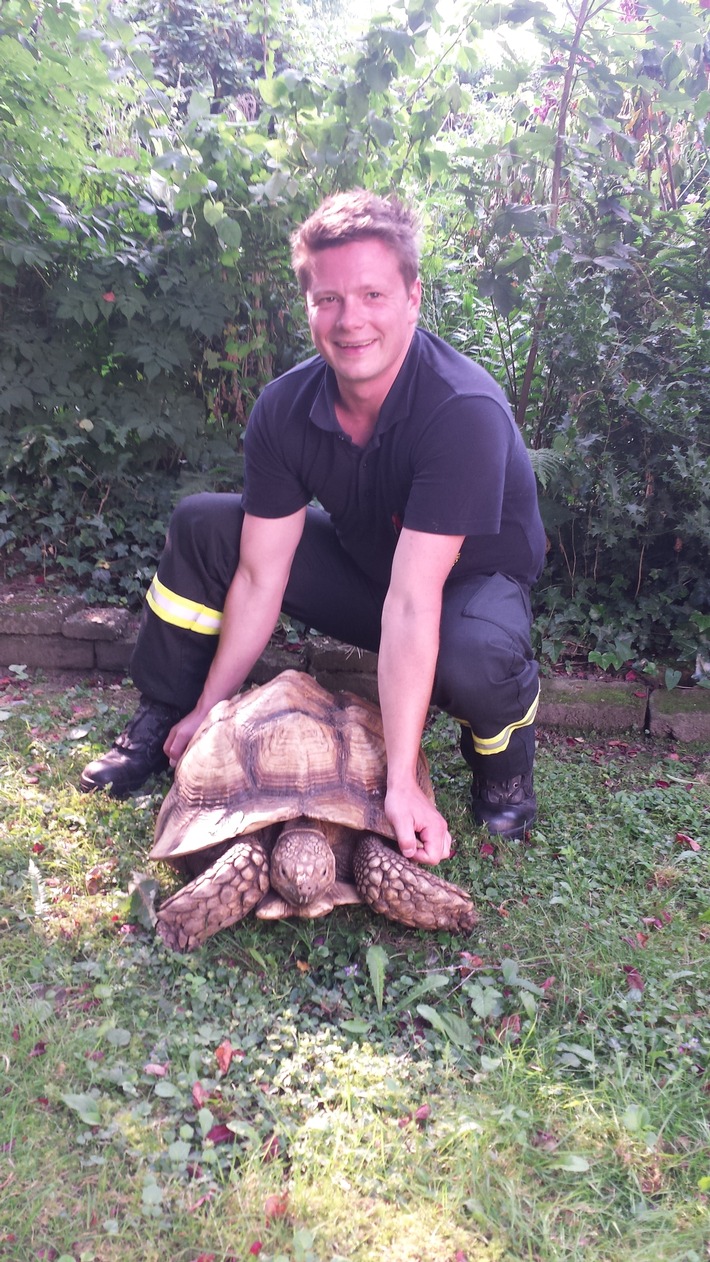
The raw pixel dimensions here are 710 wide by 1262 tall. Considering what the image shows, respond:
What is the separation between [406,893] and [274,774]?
49cm

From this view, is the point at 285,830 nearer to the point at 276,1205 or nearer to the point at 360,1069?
the point at 360,1069

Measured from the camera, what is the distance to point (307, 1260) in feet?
5.03

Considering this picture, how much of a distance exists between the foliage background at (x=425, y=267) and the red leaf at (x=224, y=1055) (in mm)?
2682

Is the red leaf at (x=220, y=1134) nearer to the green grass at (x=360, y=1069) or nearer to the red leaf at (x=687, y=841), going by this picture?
the green grass at (x=360, y=1069)

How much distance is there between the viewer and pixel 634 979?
2.27m

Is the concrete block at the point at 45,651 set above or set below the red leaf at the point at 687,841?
above

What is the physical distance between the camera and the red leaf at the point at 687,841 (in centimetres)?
297

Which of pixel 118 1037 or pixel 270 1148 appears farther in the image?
pixel 118 1037

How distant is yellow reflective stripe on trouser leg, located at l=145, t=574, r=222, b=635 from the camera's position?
3.13 metres

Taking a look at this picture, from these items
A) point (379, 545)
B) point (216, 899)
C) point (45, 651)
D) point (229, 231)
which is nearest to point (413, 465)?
point (379, 545)

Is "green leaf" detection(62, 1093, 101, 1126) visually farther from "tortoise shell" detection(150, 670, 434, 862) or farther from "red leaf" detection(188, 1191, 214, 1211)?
"tortoise shell" detection(150, 670, 434, 862)

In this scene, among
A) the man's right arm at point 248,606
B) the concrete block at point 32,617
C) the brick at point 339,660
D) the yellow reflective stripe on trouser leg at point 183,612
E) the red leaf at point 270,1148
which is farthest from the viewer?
the concrete block at point 32,617

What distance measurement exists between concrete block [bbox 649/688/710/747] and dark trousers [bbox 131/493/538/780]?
120 centimetres

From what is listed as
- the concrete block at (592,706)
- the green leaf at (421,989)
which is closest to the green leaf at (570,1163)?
the green leaf at (421,989)
